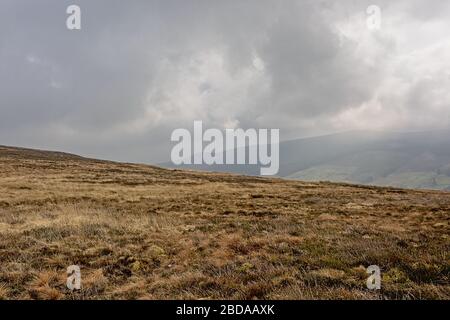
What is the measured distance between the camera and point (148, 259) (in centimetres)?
1255

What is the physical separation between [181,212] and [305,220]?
8706 millimetres

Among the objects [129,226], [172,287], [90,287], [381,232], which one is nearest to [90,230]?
[129,226]

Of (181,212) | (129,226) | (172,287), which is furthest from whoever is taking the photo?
(181,212)

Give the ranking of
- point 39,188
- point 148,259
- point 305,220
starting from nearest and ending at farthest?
1. point 148,259
2. point 305,220
3. point 39,188

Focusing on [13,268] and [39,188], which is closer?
[13,268]

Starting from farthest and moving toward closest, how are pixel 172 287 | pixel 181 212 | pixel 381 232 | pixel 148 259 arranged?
pixel 181 212
pixel 381 232
pixel 148 259
pixel 172 287

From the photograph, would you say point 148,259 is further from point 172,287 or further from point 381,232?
point 381,232
